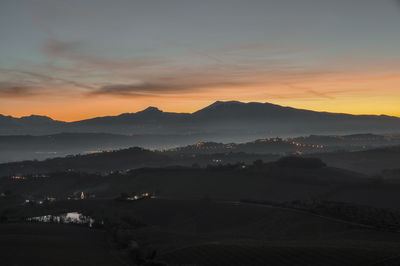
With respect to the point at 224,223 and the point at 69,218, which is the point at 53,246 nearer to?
the point at 224,223

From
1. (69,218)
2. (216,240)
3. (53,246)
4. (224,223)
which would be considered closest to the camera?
(53,246)

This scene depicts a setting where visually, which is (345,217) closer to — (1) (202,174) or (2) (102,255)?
(2) (102,255)

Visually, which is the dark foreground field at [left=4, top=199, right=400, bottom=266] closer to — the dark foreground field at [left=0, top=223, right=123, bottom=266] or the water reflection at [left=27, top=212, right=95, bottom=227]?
the dark foreground field at [left=0, top=223, right=123, bottom=266]

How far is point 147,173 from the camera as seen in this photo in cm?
16538

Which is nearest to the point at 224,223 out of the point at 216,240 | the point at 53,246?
the point at 216,240

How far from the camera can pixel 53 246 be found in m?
54.1

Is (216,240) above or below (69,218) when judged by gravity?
above

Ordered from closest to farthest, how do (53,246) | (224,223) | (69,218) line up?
(53,246), (224,223), (69,218)

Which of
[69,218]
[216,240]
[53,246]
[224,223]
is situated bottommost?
[69,218]

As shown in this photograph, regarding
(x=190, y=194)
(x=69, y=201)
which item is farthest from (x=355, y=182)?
(x=69, y=201)

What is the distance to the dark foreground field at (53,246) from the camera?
46.2 m

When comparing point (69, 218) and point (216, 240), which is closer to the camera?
point (216, 240)

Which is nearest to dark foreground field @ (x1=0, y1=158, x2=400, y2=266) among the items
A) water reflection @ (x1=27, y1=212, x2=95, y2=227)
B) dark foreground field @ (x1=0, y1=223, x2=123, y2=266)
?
dark foreground field @ (x1=0, y1=223, x2=123, y2=266)

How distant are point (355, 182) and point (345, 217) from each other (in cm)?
6156
